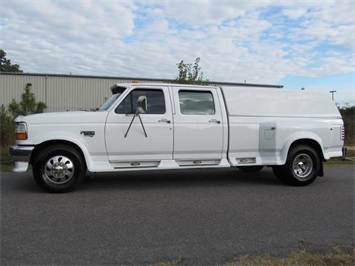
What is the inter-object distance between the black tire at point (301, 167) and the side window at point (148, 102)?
9.81 ft

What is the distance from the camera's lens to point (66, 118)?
6.97 m

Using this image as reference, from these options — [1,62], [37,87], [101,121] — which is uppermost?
[1,62]

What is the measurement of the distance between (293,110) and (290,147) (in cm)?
86

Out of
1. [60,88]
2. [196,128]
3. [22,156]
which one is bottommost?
[22,156]

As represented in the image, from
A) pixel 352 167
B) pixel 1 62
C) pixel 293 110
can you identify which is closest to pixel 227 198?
pixel 293 110

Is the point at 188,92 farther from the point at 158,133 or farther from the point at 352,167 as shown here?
the point at 352,167

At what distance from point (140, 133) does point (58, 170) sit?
1.65m

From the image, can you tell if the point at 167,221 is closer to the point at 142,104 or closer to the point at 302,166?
the point at 142,104

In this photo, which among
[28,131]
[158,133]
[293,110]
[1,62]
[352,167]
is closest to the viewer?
[28,131]

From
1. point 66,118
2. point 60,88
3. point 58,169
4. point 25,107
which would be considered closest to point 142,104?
point 66,118

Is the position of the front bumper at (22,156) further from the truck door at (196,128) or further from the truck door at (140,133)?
the truck door at (196,128)

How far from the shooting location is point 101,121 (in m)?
7.13

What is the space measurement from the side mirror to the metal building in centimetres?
2398

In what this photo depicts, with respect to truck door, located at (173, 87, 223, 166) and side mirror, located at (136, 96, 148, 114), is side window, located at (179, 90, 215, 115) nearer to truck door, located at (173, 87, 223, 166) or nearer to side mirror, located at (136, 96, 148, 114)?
truck door, located at (173, 87, 223, 166)
